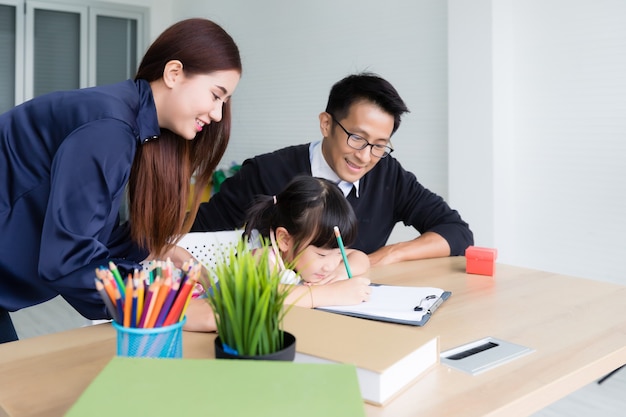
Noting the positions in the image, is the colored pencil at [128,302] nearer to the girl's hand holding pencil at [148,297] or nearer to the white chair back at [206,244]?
the girl's hand holding pencil at [148,297]

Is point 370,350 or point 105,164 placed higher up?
point 105,164

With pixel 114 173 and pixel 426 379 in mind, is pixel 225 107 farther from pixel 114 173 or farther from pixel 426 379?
pixel 426 379

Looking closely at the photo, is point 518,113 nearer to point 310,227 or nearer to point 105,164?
point 310,227

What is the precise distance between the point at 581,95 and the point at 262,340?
289 cm

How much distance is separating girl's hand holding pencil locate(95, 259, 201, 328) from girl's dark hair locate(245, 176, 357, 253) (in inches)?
36.4

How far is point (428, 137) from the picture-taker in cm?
395

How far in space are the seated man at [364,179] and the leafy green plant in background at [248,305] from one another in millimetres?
1140

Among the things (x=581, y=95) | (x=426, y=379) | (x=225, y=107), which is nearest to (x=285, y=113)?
(x=581, y=95)

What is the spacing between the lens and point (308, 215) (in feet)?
5.75

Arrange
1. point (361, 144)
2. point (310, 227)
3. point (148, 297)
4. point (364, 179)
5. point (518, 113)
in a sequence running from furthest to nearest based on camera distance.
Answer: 1. point (518, 113)
2. point (364, 179)
3. point (361, 144)
4. point (310, 227)
5. point (148, 297)

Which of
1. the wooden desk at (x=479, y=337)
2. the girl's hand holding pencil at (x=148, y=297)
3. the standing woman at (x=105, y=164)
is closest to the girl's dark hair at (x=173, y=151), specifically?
the standing woman at (x=105, y=164)

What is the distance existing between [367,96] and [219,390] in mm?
1571

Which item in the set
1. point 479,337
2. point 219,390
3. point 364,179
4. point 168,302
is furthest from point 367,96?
point 219,390

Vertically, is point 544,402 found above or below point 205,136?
below
